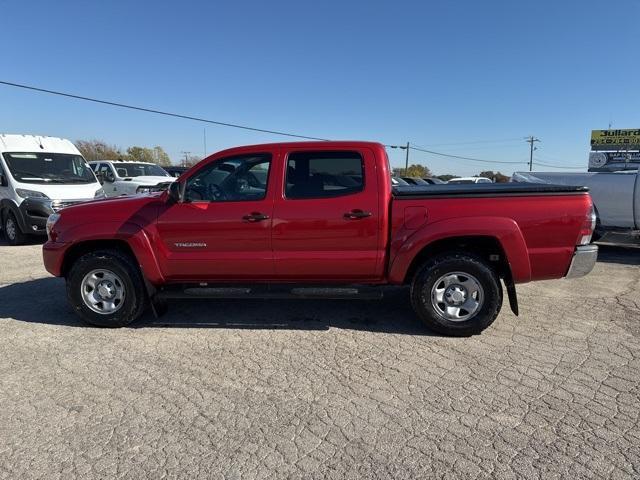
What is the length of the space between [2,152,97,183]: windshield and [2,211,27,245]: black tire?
89 centimetres

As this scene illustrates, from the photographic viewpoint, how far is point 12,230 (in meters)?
11.0

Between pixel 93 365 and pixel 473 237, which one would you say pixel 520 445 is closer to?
pixel 473 237

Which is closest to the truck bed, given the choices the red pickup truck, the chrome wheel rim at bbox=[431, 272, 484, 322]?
the red pickup truck

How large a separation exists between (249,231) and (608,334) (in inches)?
146

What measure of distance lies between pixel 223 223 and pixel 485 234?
2518mm

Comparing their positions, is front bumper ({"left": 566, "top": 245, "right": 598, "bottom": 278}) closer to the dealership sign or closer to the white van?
the white van

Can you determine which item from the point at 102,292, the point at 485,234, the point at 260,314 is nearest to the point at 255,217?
the point at 260,314

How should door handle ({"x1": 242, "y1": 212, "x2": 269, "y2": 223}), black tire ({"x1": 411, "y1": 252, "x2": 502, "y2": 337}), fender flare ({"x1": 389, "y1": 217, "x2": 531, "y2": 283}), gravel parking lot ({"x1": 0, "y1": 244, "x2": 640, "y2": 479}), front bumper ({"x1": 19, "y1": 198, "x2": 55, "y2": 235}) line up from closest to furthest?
gravel parking lot ({"x1": 0, "y1": 244, "x2": 640, "y2": 479}) → fender flare ({"x1": 389, "y1": 217, "x2": 531, "y2": 283}) → black tire ({"x1": 411, "y1": 252, "x2": 502, "y2": 337}) → door handle ({"x1": 242, "y1": 212, "x2": 269, "y2": 223}) → front bumper ({"x1": 19, "y1": 198, "x2": 55, "y2": 235})

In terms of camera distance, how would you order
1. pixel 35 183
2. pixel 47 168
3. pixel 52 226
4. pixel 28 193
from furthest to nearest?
pixel 47 168 < pixel 35 183 < pixel 28 193 < pixel 52 226

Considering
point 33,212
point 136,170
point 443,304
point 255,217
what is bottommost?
point 443,304

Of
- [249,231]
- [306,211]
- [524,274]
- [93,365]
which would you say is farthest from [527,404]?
[93,365]

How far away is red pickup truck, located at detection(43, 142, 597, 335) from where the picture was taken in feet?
14.8

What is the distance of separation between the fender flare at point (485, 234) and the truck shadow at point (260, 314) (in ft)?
3.18

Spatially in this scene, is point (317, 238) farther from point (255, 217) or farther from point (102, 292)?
point (102, 292)
